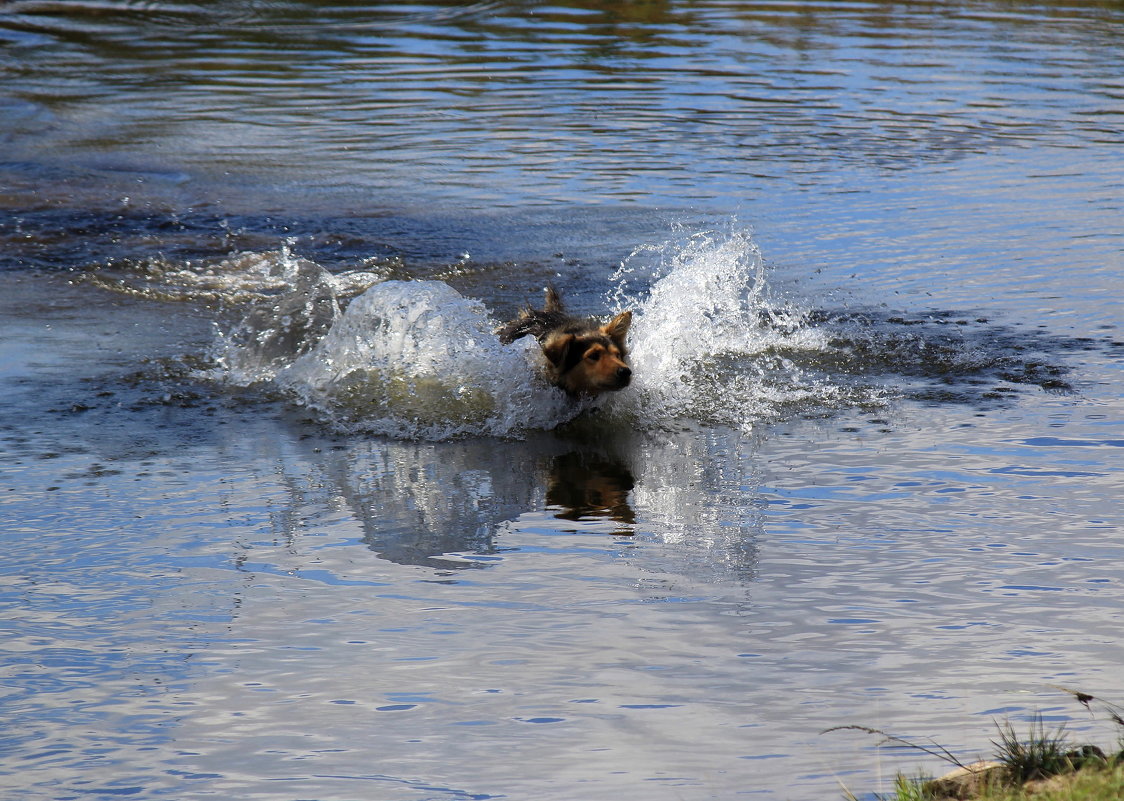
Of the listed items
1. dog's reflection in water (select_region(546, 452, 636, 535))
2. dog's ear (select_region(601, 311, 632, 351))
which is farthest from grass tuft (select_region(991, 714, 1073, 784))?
dog's ear (select_region(601, 311, 632, 351))

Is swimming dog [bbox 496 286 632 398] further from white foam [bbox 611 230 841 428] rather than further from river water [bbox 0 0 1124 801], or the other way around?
white foam [bbox 611 230 841 428]

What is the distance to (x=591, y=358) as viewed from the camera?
8750 mm

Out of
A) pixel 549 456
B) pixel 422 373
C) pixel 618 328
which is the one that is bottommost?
pixel 549 456

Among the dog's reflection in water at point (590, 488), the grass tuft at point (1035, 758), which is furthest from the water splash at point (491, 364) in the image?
the grass tuft at point (1035, 758)

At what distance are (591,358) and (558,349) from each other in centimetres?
29

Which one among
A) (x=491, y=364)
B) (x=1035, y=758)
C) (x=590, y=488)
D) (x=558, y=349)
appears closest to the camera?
(x=1035, y=758)

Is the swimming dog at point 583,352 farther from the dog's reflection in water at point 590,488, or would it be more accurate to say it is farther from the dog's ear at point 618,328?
the dog's reflection in water at point 590,488

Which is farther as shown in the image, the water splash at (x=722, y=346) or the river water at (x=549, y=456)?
the water splash at (x=722, y=346)

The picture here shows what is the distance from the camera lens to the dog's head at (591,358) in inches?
342

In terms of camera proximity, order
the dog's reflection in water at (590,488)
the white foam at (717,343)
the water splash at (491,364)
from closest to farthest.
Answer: the dog's reflection in water at (590,488) → the water splash at (491,364) → the white foam at (717,343)

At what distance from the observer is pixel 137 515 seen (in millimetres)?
6805

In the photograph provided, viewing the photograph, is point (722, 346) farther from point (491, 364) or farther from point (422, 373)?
point (422, 373)

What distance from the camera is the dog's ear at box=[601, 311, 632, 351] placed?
907 centimetres

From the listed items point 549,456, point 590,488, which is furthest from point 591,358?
point 590,488
